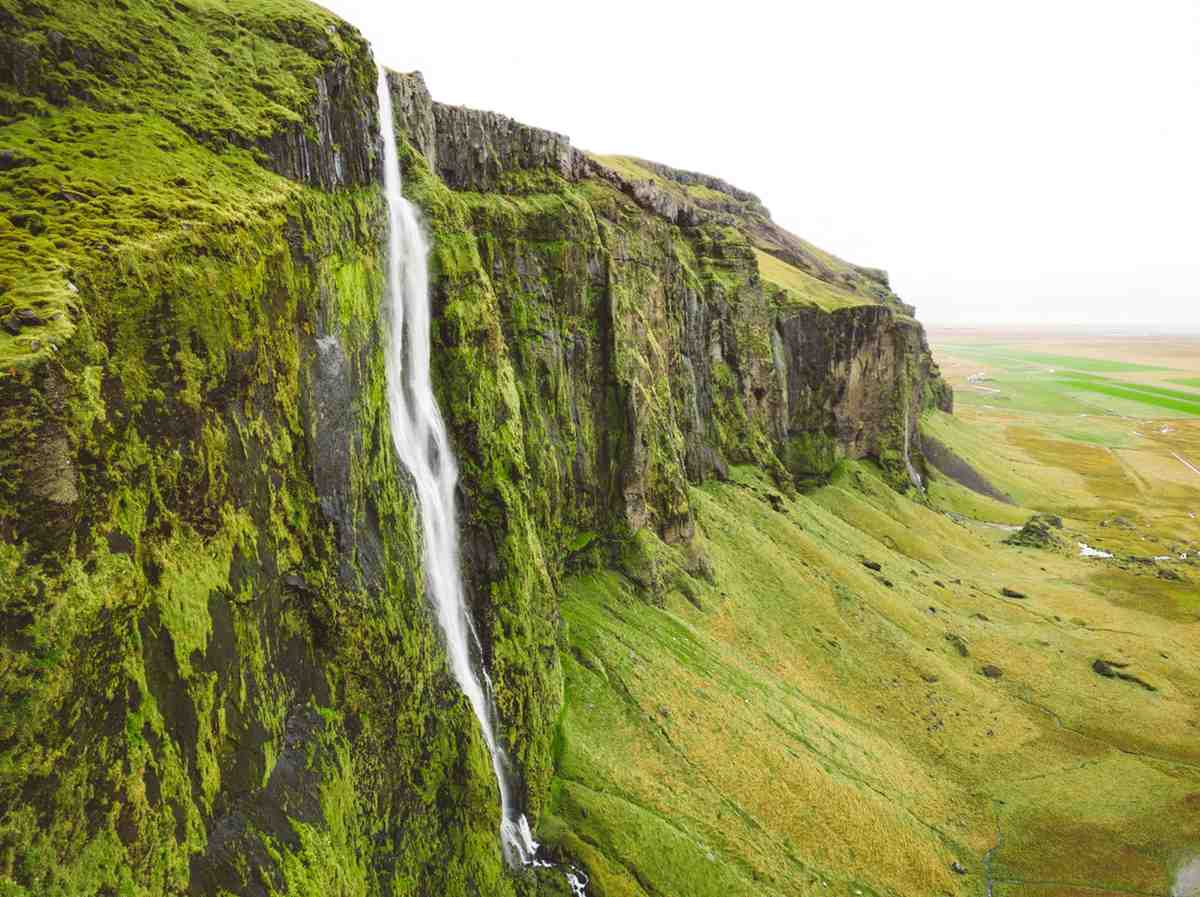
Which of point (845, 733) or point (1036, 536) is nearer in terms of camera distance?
point (845, 733)

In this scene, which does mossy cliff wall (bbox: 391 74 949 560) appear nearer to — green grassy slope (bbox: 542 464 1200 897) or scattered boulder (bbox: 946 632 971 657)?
green grassy slope (bbox: 542 464 1200 897)

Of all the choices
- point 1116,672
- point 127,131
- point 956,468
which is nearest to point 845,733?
point 1116,672

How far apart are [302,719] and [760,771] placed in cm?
2895

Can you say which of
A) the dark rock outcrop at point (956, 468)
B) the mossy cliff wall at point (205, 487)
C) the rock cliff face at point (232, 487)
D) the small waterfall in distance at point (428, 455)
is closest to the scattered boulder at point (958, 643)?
the rock cliff face at point (232, 487)

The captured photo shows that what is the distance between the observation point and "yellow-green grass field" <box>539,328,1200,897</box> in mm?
33656

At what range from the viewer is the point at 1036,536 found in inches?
3895

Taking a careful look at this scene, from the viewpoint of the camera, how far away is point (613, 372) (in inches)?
1893

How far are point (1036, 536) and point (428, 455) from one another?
103 m

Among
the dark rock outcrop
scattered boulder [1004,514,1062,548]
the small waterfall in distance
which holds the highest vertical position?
the small waterfall in distance

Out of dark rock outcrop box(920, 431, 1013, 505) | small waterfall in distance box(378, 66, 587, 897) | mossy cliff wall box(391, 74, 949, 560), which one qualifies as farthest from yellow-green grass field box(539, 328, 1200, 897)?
dark rock outcrop box(920, 431, 1013, 505)

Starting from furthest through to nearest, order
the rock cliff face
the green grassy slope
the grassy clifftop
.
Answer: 1. the green grassy slope
2. the grassy clifftop
3. the rock cliff face

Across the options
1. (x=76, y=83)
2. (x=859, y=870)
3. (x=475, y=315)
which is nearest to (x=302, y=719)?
(x=76, y=83)

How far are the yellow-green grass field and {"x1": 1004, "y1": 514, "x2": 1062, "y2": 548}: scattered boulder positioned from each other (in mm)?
13959

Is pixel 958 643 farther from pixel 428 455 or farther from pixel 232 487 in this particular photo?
pixel 232 487
